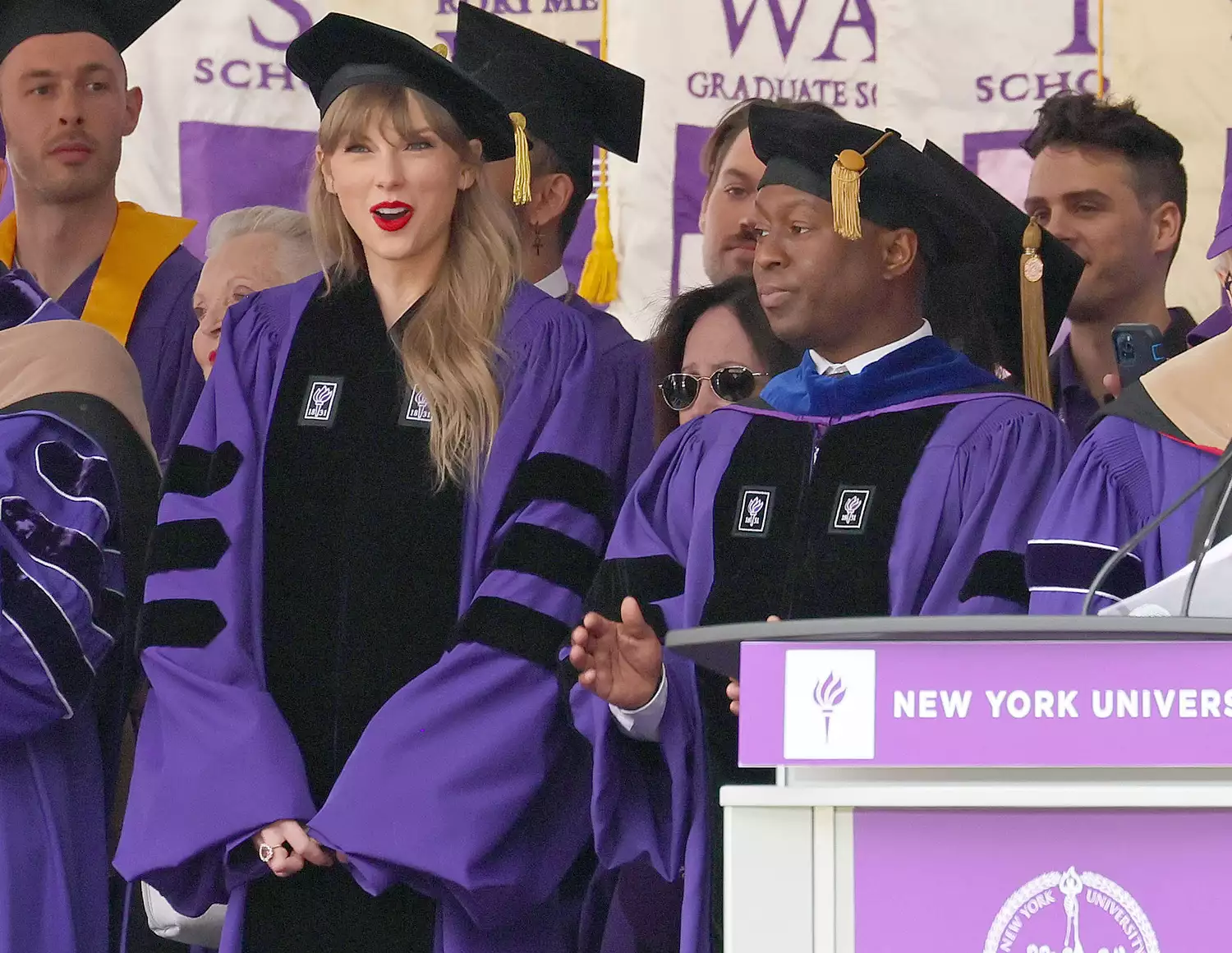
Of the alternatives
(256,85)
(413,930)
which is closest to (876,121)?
(256,85)

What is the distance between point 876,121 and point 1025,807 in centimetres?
377

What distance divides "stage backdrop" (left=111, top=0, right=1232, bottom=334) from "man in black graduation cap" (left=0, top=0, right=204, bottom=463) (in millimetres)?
547

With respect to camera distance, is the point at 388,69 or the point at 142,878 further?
the point at 388,69

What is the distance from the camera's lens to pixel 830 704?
5.86 ft

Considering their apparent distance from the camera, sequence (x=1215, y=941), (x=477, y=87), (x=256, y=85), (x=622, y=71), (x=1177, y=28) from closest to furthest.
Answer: (x=1215, y=941), (x=477, y=87), (x=622, y=71), (x=1177, y=28), (x=256, y=85)

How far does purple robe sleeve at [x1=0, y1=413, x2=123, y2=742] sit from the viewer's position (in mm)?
3635

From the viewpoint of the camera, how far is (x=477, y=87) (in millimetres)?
3824

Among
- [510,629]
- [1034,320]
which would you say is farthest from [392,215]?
[1034,320]

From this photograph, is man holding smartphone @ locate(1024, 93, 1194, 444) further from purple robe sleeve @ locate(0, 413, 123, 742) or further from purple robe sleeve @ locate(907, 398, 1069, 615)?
purple robe sleeve @ locate(0, 413, 123, 742)

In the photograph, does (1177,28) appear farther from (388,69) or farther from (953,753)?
(953,753)

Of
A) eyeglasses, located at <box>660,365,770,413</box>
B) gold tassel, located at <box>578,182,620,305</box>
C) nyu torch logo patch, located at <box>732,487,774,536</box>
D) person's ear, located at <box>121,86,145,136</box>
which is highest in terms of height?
person's ear, located at <box>121,86,145,136</box>

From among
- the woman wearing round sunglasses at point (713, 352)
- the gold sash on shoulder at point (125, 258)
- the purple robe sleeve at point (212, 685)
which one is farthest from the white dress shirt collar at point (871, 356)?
the gold sash on shoulder at point (125, 258)

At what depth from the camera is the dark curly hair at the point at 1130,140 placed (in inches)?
188

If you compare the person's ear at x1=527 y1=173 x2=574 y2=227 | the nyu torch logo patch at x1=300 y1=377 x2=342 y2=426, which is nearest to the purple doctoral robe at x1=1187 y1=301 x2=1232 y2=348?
the person's ear at x1=527 y1=173 x2=574 y2=227
